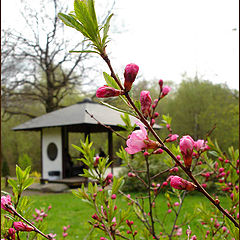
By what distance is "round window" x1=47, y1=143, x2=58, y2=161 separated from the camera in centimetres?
493

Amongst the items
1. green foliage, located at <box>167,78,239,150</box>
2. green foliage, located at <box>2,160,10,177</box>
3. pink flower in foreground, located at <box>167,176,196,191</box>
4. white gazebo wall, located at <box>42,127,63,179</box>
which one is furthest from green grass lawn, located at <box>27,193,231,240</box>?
green foliage, located at <box>2,160,10,177</box>

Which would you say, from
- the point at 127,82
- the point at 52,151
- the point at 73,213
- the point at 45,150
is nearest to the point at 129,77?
the point at 127,82

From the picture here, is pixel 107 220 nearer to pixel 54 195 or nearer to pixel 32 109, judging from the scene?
A: pixel 54 195

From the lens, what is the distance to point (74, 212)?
278 centimetres

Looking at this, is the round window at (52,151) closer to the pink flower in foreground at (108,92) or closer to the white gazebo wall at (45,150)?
the white gazebo wall at (45,150)

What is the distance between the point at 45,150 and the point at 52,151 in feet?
0.62

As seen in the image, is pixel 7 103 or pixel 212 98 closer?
pixel 212 98

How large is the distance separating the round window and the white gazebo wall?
60mm

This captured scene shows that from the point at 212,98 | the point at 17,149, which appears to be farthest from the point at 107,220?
the point at 17,149

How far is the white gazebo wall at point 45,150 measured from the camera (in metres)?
4.80

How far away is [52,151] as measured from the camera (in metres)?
4.95

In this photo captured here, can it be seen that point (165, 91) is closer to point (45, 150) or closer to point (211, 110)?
point (211, 110)

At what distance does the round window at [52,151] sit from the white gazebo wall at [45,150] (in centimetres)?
6

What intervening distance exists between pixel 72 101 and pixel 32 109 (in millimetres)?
1282
